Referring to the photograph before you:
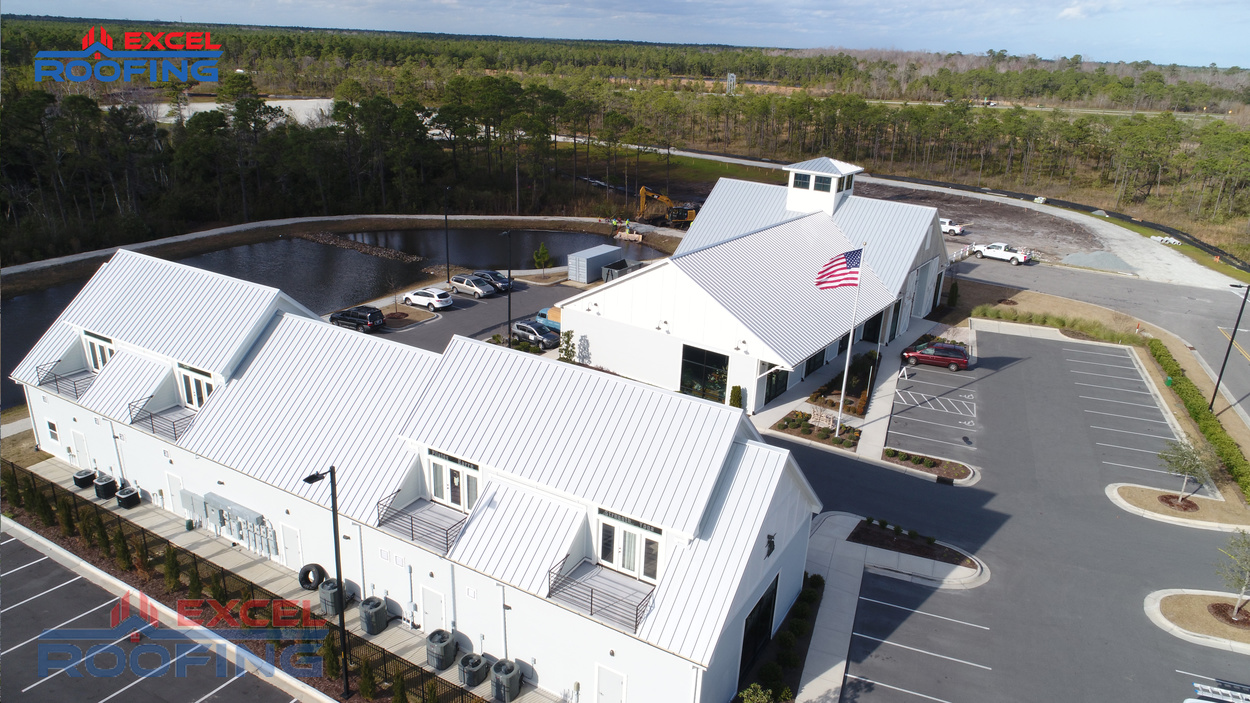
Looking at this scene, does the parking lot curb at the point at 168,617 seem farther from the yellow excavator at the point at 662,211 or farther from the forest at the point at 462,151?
the yellow excavator at the point at 662,211

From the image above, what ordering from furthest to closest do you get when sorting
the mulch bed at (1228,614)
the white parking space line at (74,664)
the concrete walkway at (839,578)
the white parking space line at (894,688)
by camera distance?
the mulch bed at (1228,614) → the concrete walkway at (839,578) → the white parking space line at (894,688) → the white parking space line at (74,664)

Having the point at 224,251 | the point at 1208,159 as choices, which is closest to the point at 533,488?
the point at 224,251

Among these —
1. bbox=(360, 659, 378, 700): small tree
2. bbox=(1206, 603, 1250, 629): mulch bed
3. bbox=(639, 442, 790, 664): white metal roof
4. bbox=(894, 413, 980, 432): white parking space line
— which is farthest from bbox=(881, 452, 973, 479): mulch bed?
bbox=(360, 659, 378, 700): small tree

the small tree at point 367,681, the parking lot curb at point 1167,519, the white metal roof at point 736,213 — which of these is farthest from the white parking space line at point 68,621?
the parking lot curb at point 1167,519

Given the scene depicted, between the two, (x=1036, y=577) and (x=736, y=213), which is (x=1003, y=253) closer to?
(x=736, y=213)

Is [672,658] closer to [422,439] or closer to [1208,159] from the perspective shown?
[422,439]

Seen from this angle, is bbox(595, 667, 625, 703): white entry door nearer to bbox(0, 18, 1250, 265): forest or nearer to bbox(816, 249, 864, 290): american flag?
bbox(816, 249, 864, 290): american flag

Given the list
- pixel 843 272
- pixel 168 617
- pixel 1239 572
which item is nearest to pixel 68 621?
pixel 168 617
